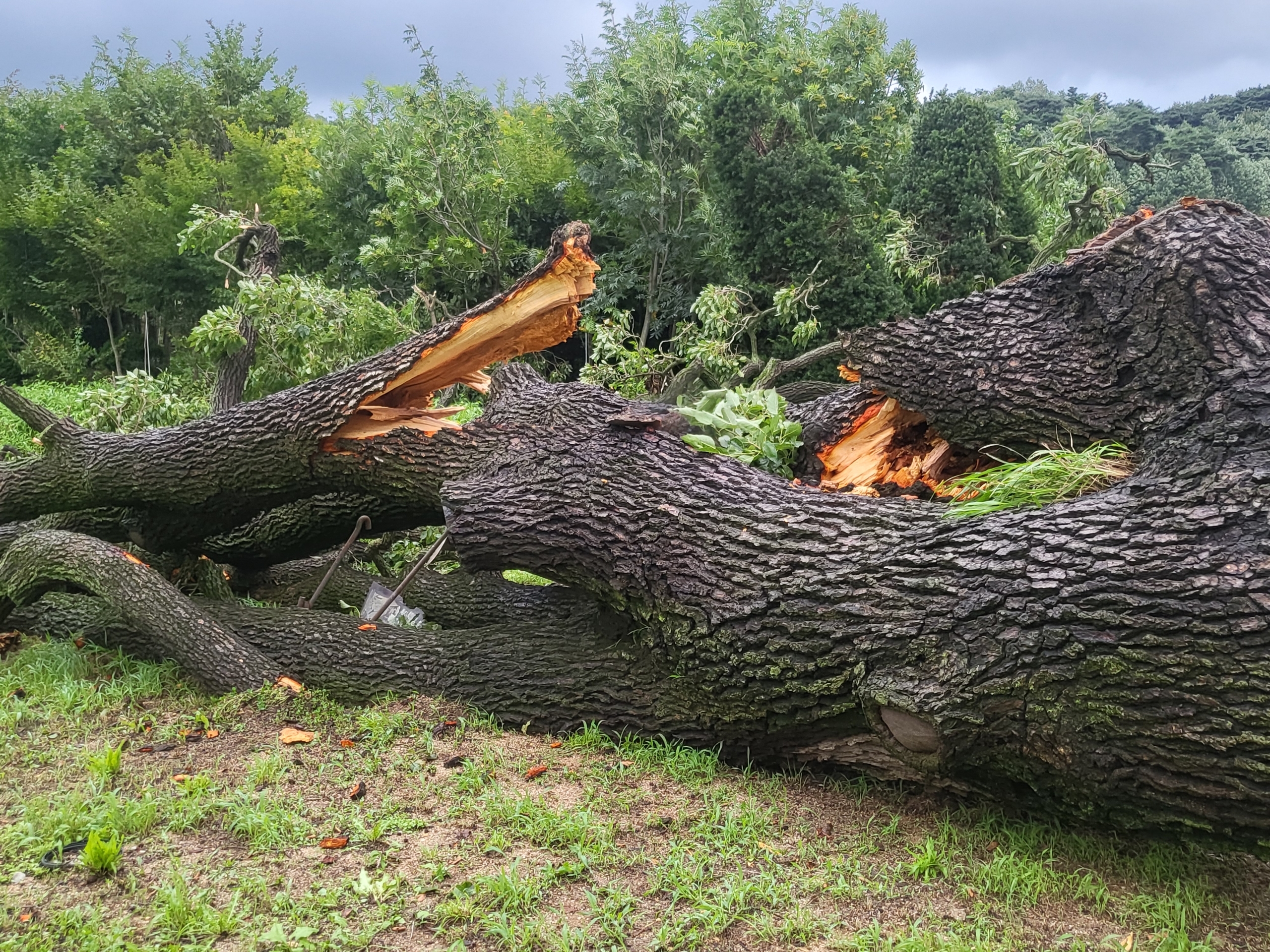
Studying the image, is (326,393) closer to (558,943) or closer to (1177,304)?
(558,943)

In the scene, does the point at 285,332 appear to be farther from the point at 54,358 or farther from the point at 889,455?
the point at 54,358

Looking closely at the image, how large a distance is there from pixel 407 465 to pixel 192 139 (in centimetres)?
1936

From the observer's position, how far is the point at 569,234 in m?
3.78

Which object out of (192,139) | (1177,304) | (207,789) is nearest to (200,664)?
(207,789)

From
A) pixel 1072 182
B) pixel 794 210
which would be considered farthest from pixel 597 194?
pixel 1072 182

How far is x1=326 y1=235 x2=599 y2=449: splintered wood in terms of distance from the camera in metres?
3.88

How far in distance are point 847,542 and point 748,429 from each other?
3.73 ft

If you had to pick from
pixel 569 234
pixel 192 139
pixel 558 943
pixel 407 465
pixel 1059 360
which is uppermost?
pixel 192 139

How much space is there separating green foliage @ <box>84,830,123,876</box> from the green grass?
1.1 inches

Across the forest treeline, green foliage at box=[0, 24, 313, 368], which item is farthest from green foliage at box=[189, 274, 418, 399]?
green foliage at box=[0, 24, 313, 368]

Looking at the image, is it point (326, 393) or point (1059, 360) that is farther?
point (326, 393)

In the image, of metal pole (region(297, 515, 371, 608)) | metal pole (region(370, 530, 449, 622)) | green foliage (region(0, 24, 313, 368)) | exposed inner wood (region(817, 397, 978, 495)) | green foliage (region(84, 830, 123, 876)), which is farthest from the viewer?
green foliage (region(0, 24, 313, 368))

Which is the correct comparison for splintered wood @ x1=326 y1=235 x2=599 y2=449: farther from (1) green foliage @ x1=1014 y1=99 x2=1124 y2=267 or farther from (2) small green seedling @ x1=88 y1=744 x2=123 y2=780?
(1) green foliage @ x1=1014 y1=99 x2=1124 y2=267

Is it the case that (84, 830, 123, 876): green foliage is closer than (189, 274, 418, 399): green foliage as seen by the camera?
Yes
